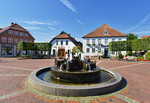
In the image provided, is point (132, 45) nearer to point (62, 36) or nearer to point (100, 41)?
point (100, 41)

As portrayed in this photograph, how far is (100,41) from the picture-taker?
2739 cm

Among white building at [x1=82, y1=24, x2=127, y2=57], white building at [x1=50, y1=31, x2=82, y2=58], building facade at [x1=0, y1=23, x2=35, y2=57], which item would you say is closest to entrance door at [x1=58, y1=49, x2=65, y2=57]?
white building at [x1=50, y1=31, x2=82, y2=58]

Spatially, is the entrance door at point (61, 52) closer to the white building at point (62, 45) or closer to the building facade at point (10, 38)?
the white building at point (62, 45)

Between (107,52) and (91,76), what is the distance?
24145 millimetres

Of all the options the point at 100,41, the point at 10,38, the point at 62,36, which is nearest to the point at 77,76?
the point at 100,41

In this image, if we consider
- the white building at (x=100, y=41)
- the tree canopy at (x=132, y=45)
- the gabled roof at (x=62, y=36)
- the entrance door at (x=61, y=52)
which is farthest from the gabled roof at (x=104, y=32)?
the entrance door at (x=61, y=52)

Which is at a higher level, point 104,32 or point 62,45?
point 104,32

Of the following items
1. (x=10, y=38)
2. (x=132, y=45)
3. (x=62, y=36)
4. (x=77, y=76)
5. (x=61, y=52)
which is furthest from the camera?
(x=62, y=36)

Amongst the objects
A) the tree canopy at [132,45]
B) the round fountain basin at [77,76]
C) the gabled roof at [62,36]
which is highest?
the gabled roof at [62,36]

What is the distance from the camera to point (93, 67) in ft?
23.1

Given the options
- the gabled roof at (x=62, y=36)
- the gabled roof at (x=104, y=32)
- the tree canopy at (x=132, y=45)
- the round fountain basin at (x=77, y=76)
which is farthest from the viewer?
the gabled roof at (x=62, y=36)

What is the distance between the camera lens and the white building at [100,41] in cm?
2637

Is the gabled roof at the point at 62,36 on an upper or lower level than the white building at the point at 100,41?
upper

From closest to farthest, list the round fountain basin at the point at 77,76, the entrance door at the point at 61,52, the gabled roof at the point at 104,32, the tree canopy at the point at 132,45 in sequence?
the round fountain basin at the point at 77,76 < the tree canopy at the point at 132,45 < the gabled roof at the point at 104,32 < the entrance door at the point at 61,52
